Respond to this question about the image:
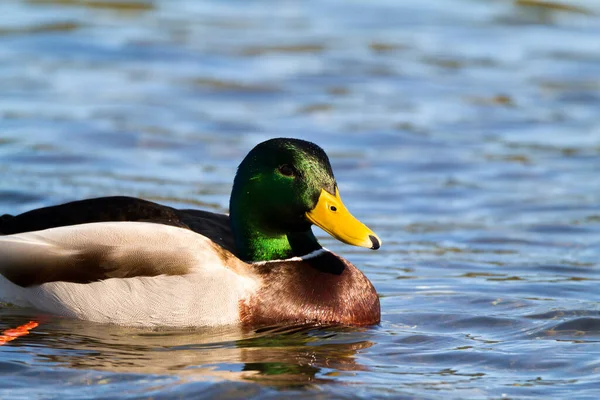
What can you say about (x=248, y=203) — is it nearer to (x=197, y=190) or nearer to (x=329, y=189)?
(x=329, y=189)

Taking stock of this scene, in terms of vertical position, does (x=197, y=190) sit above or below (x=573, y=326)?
above

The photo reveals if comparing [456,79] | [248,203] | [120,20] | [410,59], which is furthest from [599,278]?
[120,20]

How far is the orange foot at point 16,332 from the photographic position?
6797 millimetres

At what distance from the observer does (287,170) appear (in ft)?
23.5

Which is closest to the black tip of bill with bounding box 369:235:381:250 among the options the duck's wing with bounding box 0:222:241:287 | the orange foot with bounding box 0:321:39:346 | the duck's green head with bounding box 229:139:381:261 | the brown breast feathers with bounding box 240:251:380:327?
the duck's green head with bounding box 229:139:381:261

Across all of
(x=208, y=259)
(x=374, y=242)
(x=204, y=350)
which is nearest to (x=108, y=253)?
(x=208, y=259)

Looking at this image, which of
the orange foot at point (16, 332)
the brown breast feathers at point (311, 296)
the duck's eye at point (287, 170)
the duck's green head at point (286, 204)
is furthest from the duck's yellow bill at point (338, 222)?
the orange foot at point (16, 332)

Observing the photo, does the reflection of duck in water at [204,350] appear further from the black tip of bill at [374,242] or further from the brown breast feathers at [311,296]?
the black tip of bill at [374,242]

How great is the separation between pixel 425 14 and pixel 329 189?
1183cm

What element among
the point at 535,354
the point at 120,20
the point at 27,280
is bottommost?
the point at 535,354

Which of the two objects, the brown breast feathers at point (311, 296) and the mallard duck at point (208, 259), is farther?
the brown breast feathers at point (311, 296)

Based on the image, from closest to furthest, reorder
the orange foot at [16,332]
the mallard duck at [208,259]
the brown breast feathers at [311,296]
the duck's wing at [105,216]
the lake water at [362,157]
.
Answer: the lake water at [362,157] → the orange foot at [16,332] → the mallard duck at [208,259] → the brown breast feathers at [311,296] → the duck's wing at [105,216]

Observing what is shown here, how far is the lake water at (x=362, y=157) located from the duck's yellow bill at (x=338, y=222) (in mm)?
561

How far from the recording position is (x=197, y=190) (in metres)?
10.9
